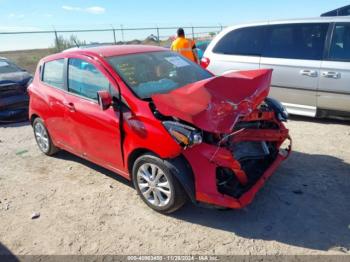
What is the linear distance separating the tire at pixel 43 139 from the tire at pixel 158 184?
213cm

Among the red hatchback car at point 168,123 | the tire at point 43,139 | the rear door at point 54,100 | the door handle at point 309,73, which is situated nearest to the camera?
the red hatchback car at point 168,123

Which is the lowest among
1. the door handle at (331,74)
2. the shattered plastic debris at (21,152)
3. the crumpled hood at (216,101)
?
the shattered plastic debris at (21,152)

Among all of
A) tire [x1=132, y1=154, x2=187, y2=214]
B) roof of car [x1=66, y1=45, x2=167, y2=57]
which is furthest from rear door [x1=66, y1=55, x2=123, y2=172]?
tire [x1=132, y1=154, x2=187, y2=214]

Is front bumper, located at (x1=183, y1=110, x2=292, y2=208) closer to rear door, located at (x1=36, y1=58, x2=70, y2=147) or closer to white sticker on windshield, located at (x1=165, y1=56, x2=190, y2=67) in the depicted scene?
white sticker on windshield, located at (x1=165, y1=56, x2=190, y2=67)

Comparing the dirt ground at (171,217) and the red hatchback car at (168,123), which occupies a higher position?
the red hatchback car at (168,123)

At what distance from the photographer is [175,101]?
3.32 meters

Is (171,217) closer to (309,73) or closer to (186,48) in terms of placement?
(309,73)

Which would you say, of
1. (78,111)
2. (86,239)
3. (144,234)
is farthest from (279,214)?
(78,111)

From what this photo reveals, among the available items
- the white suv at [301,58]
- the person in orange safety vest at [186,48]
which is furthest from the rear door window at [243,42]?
the person in orange safety vest at [186,48]

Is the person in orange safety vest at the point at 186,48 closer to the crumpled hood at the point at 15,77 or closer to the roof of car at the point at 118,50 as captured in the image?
the crumpled hood at the point at 15,77

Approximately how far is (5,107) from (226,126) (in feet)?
21.1

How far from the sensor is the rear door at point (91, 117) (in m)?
3.89

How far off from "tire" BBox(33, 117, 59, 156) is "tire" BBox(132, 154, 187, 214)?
6.98ft

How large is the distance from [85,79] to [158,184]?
162 cm
